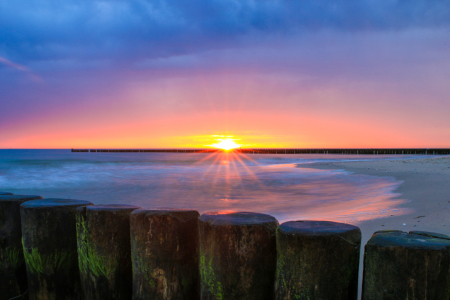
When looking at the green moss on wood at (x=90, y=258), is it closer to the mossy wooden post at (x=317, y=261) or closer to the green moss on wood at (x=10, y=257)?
the green moss on wood at (x=10, y=257)

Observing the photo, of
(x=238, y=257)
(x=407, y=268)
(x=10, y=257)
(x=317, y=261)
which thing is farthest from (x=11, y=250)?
(x=407, y=268)

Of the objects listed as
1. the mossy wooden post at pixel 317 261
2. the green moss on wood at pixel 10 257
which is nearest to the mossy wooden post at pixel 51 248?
A: the green moss on wood at pixel 10 257

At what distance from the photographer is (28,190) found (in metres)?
15.0

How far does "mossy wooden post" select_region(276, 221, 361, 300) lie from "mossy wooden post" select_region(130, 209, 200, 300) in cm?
66

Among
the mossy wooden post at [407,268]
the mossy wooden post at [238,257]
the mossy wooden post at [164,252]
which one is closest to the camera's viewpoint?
the mossy wooden post at [407,268]

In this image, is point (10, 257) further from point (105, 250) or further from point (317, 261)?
point (317, 261)

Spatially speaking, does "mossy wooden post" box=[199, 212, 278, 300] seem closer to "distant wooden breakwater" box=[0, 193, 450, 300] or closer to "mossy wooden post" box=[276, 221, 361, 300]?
"distant wooden breakwater" box=[0, 193, 450, 300]

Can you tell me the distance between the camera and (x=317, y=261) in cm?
169

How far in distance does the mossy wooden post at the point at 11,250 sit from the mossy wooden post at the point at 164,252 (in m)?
1.37

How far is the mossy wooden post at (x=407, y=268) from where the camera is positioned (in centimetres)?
155

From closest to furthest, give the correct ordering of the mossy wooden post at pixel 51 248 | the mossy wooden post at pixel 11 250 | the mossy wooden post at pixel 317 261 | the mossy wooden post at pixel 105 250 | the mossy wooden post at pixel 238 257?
1. the mossy wooden post at pixel 317 261
2. the mossy wooden post at pixel 238 257
3. the mossy wooden post at pixel 105 250
4. the mossy wooden post at pixel 51 248
5. the mossy wooden post at pixel 11 250

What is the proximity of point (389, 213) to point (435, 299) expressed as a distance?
5.90 meters

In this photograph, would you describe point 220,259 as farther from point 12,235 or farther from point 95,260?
point 12,235

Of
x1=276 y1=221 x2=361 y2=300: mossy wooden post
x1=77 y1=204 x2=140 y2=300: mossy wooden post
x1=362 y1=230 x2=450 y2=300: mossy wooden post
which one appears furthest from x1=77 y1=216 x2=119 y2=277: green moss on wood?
x1=362 y1=230 x2=450 y2=300: mossy wooden post
